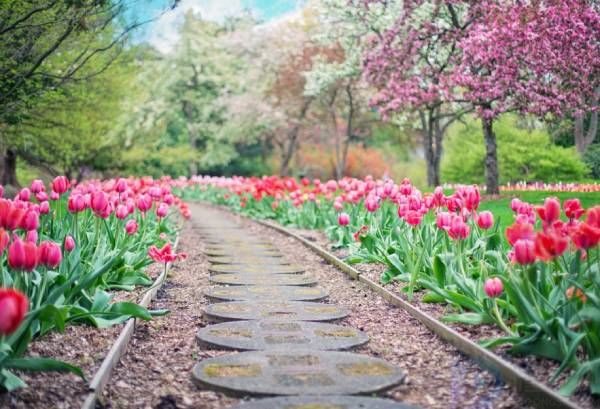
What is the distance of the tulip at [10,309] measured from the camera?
262 cm

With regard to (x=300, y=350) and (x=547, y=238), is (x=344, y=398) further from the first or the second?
(x=547, y=238)

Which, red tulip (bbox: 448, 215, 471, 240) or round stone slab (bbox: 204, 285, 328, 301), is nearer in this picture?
red tulip (bbox: 448, 215, 471, 240)

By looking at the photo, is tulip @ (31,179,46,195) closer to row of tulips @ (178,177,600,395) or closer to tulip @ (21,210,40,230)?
tulip @ (21,210,40,230)

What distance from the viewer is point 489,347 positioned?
4.51m

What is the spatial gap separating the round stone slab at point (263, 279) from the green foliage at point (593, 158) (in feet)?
31.4

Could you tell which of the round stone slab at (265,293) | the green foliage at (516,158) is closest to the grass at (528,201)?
the green foliage at (516,158)

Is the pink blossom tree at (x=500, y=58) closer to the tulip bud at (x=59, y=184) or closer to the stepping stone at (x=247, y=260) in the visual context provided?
the stepping stone at (x=247, y=260)

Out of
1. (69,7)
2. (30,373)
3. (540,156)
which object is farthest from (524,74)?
(30,373)

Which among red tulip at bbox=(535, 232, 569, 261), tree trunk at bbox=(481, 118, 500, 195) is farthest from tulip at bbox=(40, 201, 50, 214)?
tree trunk at bbox=(481, 118, 500, 195)

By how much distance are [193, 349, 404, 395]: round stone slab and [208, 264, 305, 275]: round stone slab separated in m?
4.29

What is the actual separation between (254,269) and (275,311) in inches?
119

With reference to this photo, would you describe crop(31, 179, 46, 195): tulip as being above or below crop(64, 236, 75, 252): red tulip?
above

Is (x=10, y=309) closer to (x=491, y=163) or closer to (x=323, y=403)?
(x=323, y=403)

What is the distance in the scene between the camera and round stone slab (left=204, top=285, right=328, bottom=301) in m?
6.90
